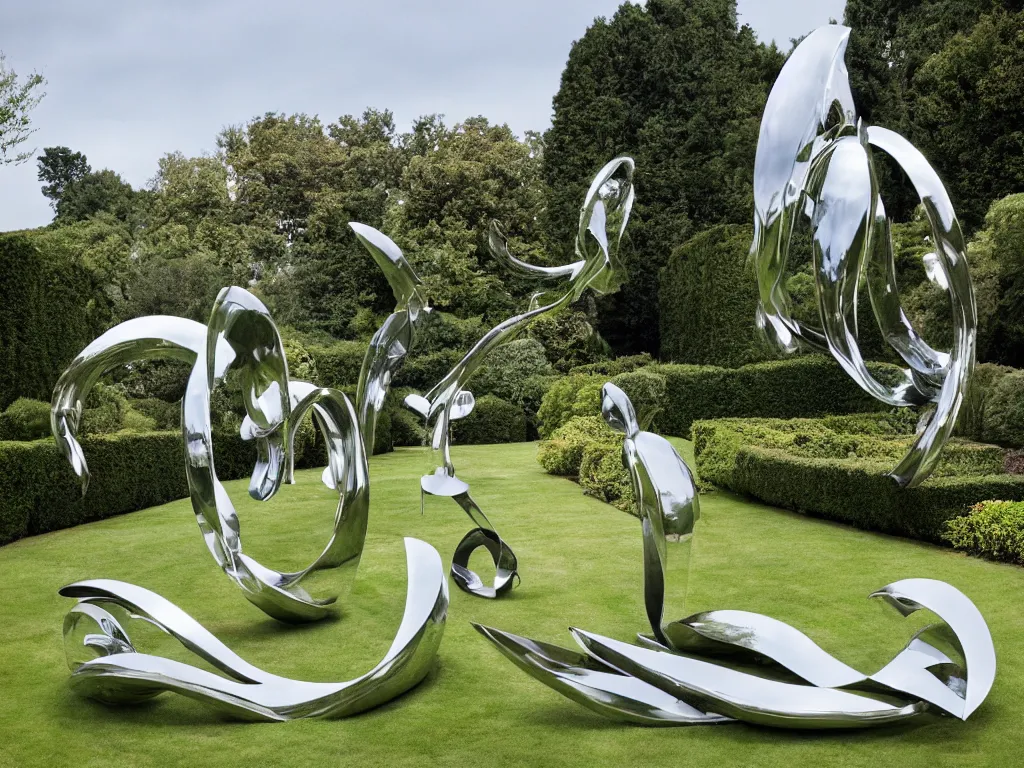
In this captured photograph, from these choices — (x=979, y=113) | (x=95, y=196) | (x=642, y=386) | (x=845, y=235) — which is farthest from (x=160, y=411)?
(x=95, y=196)

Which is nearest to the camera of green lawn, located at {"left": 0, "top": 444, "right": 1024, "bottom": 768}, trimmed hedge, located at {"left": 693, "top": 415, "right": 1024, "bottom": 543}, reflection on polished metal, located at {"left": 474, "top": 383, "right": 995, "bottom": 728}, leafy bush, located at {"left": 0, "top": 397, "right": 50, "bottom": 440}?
green lawn, located at {"left": 0, "top": 444, "right": 1024, "bottom": 768}

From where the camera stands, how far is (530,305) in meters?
9.09

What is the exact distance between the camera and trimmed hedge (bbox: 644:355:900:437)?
2200cm

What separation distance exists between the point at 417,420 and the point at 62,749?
20523 mm

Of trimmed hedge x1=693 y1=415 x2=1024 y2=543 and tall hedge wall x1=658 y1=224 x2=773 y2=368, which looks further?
tall hedge wall x1=658 y1=224 x2=773 y2=368

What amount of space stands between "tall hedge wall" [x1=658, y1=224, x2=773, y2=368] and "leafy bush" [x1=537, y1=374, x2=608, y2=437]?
155 inches

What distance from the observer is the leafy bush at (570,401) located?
2194 centimetres

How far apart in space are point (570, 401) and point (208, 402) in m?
16.4

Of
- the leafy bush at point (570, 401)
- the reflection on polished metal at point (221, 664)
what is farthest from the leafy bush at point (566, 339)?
the reflection on polished metal at point (221, 664)

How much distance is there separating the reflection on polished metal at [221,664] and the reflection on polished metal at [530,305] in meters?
2.75

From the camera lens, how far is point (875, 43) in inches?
1248

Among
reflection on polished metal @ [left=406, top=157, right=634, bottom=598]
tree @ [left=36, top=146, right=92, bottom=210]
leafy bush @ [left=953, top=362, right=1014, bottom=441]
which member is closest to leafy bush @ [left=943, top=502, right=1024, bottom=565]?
reflection on polished metal @ [left=406, top=157, right=634, bottom=598]

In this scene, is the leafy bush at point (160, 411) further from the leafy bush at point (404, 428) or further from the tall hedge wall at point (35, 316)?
the leafy bush at point (404, 428)

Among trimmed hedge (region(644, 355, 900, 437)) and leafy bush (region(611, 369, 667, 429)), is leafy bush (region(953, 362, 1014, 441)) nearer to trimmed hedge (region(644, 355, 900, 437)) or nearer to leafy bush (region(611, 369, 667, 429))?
trimmed hedge (region(644, 355, 900, 437))
